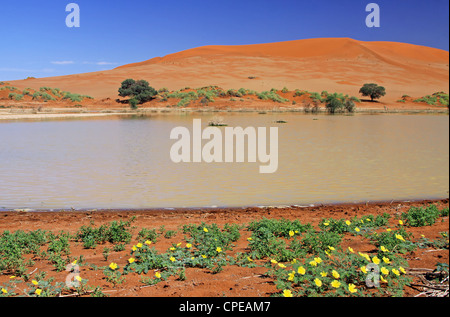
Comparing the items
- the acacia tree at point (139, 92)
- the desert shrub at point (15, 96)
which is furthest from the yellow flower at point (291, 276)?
the desert shrub at point (15, 96)

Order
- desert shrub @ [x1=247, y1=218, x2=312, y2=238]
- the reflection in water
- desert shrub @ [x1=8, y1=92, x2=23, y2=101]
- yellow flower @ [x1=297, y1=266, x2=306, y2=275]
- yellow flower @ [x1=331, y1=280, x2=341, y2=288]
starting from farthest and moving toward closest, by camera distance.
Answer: desert shrub @ [x1=8, y1=92, x2=23, y2=101], the reflection in water, desert shrub @ [x1=247, y1=218, x2=312, y2=238], yellow flower @ [x1=297, y1=266, x2=306, y2=275], yellow flower @ [x1=331, y1=280, x2=341, y2=288]

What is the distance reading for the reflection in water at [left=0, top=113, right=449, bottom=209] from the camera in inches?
312

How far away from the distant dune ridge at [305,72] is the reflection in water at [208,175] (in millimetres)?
33265

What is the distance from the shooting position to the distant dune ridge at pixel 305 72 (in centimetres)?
5488

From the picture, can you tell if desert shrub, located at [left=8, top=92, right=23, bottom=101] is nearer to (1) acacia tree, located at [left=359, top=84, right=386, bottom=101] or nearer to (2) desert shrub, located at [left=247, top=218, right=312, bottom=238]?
(1) acacia tree, located at [left=359, top=84, right=386, bottom=101]

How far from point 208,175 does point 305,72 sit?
2427 inches

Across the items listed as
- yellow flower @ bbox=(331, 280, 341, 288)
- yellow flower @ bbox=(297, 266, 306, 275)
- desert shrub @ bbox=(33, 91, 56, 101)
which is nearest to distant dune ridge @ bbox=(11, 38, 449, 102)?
desert shrub @ bbox=(33, 91, 56, 101)

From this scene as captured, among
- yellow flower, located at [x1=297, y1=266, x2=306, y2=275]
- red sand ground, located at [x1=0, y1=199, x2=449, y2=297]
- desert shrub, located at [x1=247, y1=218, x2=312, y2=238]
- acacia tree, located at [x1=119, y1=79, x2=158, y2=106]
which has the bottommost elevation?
red sand ground, located at [x1=0, y1=199, x2=449, y2=297]

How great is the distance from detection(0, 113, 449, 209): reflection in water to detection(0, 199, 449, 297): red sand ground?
0.76 metres

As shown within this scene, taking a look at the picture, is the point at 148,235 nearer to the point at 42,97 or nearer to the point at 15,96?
the point at 15,96

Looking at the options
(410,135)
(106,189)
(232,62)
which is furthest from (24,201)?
(232,62)

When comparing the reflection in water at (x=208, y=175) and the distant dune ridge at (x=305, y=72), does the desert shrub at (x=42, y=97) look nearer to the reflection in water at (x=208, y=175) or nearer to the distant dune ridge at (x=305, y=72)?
the distant dune ridge at (x=305, y=72)
